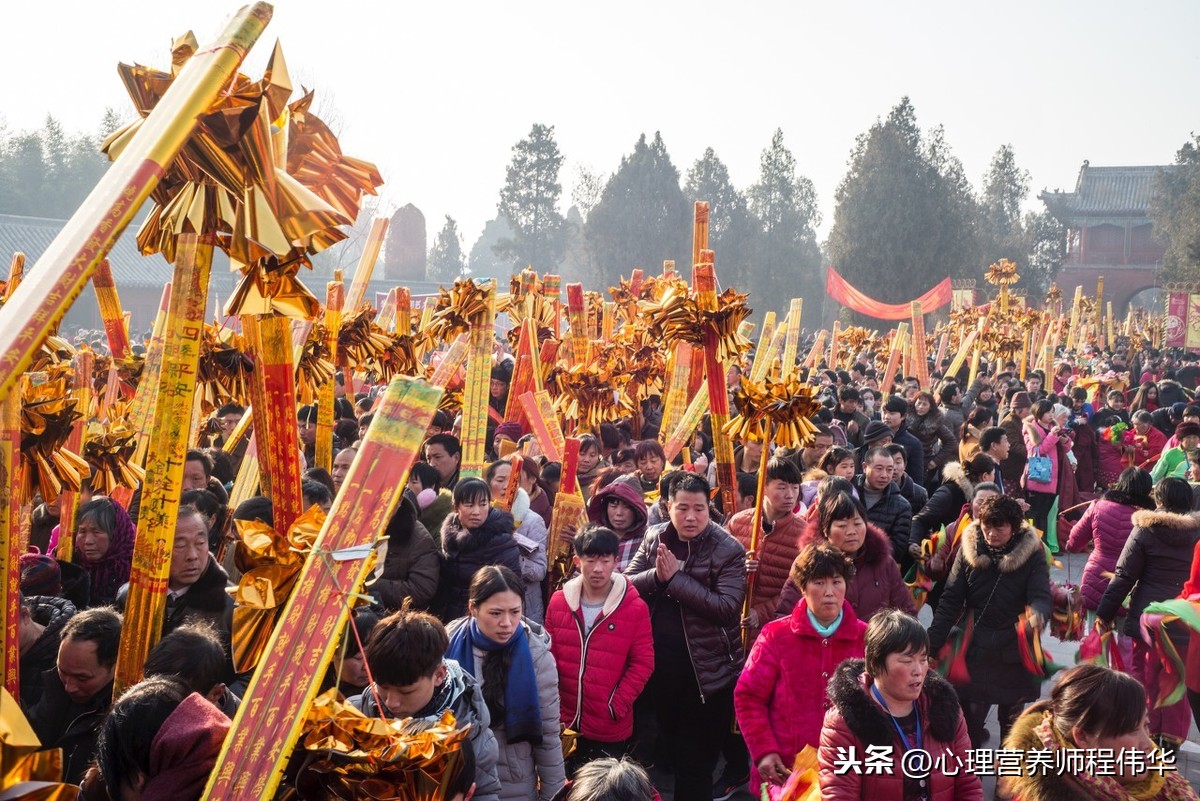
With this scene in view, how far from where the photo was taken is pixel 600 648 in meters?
3.97

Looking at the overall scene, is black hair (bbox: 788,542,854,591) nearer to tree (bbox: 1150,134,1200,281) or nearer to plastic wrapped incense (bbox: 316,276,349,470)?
plastic wrapped incense (bbox: 316,276,349,470)

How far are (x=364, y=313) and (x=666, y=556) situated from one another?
240cm

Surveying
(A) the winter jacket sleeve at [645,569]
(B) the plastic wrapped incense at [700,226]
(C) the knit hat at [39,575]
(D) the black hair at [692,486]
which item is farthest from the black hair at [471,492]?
(B) the plastic wrapped incense at [700,226]

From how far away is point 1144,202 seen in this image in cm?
4925

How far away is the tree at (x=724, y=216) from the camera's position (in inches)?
1516

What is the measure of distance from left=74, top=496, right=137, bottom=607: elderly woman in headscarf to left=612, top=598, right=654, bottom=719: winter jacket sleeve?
2.00 m

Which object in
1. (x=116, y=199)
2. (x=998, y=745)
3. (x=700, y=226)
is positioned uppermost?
(x=700, y=226)

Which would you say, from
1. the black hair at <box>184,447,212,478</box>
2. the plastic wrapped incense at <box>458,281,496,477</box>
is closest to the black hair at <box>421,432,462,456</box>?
the plastic wrapped incense at <box>458,281,496,477</box>

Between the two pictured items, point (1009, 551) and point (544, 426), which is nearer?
point (1009, 551)

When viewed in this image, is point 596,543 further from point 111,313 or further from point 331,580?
point 111,313

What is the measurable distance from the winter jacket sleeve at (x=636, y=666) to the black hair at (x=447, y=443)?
2.17 meters

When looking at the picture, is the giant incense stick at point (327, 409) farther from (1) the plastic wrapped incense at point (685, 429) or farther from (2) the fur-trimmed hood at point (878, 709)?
(2) the fur-trimmed hood at point (878, 709)

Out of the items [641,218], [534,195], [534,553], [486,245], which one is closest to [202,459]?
[534,553]

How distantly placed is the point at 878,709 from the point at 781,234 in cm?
3824
